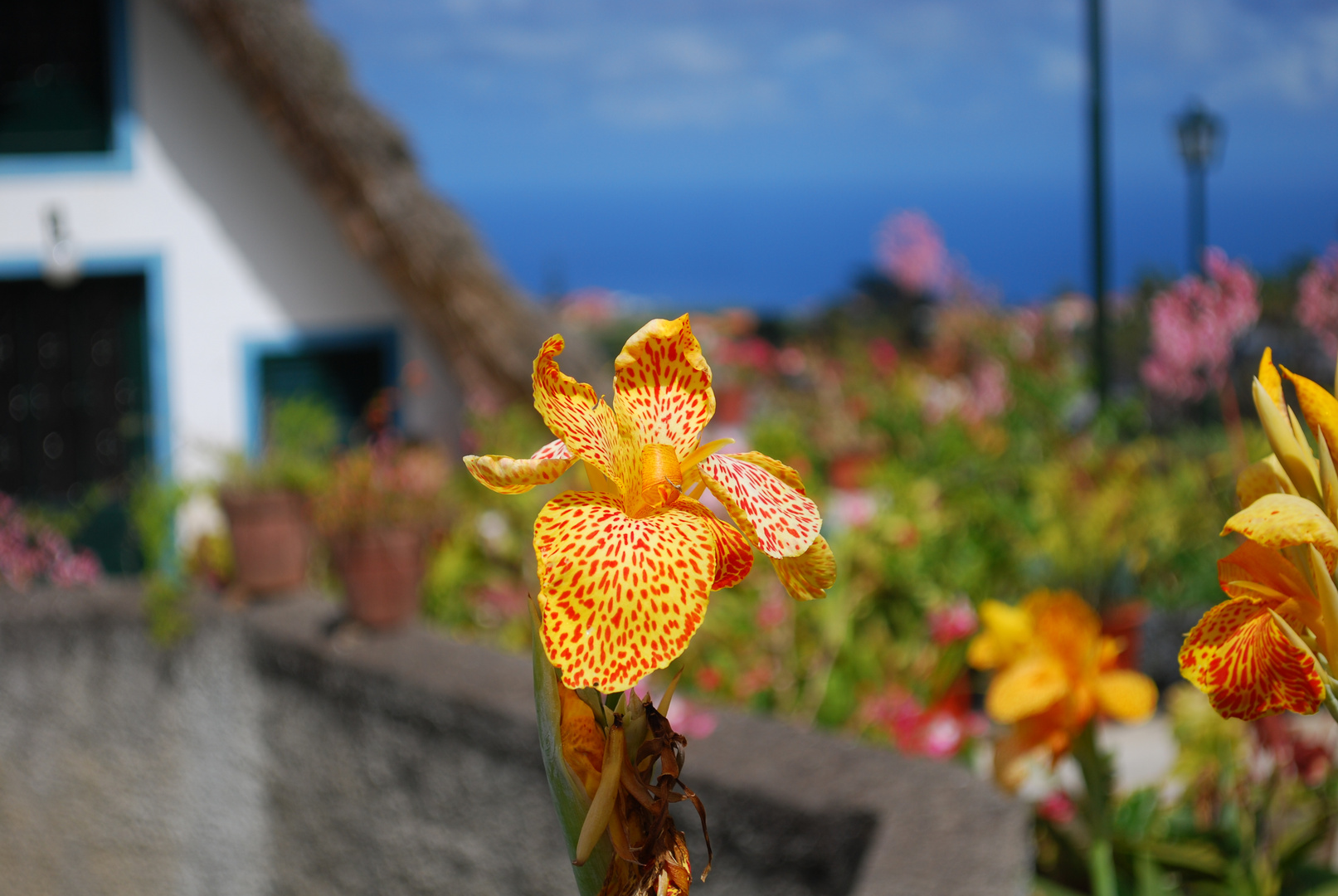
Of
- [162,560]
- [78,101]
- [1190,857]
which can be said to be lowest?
[1190,857]

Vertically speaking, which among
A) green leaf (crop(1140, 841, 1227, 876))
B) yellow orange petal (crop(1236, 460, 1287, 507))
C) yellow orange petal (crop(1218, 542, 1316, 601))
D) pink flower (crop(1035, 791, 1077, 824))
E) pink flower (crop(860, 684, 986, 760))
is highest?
yellow orange petal (crop(1236, 460, 1287, 507))

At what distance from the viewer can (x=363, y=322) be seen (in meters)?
6.25

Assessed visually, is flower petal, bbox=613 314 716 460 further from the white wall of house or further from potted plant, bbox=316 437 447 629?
the white wall of house

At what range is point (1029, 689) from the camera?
155 cm

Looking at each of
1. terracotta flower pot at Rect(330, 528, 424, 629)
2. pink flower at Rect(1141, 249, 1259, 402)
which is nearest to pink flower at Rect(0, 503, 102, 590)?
terracotta flower pot at Rect(330, 528, 424, 629)

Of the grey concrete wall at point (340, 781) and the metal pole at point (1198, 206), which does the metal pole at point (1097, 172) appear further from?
the grey concrete wall at point (340, 781)

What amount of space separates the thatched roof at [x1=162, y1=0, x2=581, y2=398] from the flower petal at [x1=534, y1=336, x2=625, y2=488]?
5079mm

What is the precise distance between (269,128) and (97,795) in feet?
11.8

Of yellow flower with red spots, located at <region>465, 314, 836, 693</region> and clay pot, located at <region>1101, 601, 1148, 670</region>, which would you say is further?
clay pot, located at <region>1101, 601, 1148, 670</region>

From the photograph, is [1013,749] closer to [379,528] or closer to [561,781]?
[561,781]

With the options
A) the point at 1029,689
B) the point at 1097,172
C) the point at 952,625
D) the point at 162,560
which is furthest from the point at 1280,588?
the point at 1097,172

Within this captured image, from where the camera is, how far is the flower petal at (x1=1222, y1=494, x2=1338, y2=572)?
0.54 meters

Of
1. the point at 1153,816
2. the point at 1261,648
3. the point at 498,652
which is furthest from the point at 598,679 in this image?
the point at 498,652

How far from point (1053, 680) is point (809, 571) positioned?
1.12 metres
